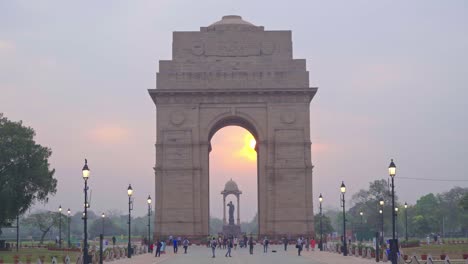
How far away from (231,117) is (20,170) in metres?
21.2

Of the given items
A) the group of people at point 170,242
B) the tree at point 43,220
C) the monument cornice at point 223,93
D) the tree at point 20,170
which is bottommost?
the group of people at point 170,242

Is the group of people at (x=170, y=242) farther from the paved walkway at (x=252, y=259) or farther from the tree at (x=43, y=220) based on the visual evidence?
the tree at (x=43, y=220)

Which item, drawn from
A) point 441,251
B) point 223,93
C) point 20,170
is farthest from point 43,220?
point 441,251

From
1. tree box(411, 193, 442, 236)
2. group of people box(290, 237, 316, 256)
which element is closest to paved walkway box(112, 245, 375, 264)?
group of people box(290, 237, 316, 256)

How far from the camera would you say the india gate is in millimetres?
73625

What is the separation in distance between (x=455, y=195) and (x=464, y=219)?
33.4 meters

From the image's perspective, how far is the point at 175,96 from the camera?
246 ft

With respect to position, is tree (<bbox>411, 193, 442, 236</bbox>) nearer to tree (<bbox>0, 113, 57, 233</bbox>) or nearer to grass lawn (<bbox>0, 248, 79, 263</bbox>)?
tree (<bbox>0, 113, 57, 233</bbox>)

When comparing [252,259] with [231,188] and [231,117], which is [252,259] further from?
[231,188]

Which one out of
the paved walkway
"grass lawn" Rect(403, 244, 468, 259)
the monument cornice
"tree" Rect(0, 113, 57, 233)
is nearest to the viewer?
the paved walkway

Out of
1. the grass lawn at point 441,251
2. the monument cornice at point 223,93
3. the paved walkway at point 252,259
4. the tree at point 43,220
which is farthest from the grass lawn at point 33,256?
the tree at point 43,220

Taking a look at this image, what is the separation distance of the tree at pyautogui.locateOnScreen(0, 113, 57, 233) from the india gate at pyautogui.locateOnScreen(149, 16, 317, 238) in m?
12.4

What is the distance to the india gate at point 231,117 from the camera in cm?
7362

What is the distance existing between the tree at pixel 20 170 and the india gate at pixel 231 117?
12372 mm
